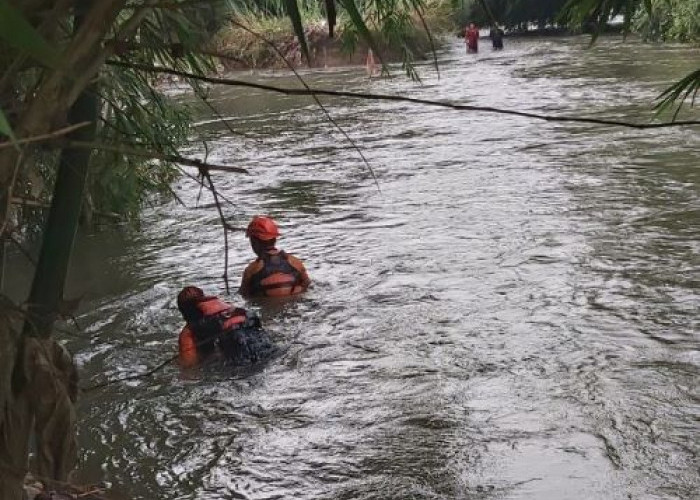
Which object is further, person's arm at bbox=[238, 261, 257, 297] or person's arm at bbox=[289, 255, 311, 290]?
person's arm at bbox=[289, 255, 311, 290]

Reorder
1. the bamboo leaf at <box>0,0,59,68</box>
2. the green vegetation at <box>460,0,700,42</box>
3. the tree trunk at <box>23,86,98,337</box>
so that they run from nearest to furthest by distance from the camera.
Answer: the bamboo leaf at <box>0,0,59,68</box>
the tree trunk at <box>23,86,98,337</box>
the green vegetation at <box>460,0,700,42</box>

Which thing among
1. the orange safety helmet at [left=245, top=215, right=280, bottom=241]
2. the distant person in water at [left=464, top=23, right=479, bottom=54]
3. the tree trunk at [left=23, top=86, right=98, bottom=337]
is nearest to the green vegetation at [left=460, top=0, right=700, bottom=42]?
the distant person in water at [left=464, top=23, right=479, bottom=54]

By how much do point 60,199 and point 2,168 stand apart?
20.6 inches

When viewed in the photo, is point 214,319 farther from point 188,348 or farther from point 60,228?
point 60,228

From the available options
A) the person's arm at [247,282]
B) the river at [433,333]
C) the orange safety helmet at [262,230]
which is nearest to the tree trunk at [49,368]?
the river at [433,333]

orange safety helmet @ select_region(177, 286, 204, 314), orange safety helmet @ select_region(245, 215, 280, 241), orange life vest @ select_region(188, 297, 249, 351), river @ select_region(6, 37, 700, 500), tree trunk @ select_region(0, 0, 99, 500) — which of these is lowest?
river @ select_region(6, 37, 700, 500)

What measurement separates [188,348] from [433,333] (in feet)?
5.60

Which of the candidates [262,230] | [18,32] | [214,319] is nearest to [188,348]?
[214,319]

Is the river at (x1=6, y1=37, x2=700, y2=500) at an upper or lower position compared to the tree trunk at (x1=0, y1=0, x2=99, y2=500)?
lower

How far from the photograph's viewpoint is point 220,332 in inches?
245

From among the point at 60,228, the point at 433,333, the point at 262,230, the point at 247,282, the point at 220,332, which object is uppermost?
the point at 60,228

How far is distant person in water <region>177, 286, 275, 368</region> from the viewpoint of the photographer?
20.6ft

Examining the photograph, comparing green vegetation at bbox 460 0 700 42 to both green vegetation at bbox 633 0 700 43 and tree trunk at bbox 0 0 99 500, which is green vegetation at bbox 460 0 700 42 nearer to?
green vegetation at bbox 633 0 700 43

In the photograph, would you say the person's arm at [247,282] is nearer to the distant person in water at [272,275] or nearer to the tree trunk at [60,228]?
the distant person in water at [272,275]
